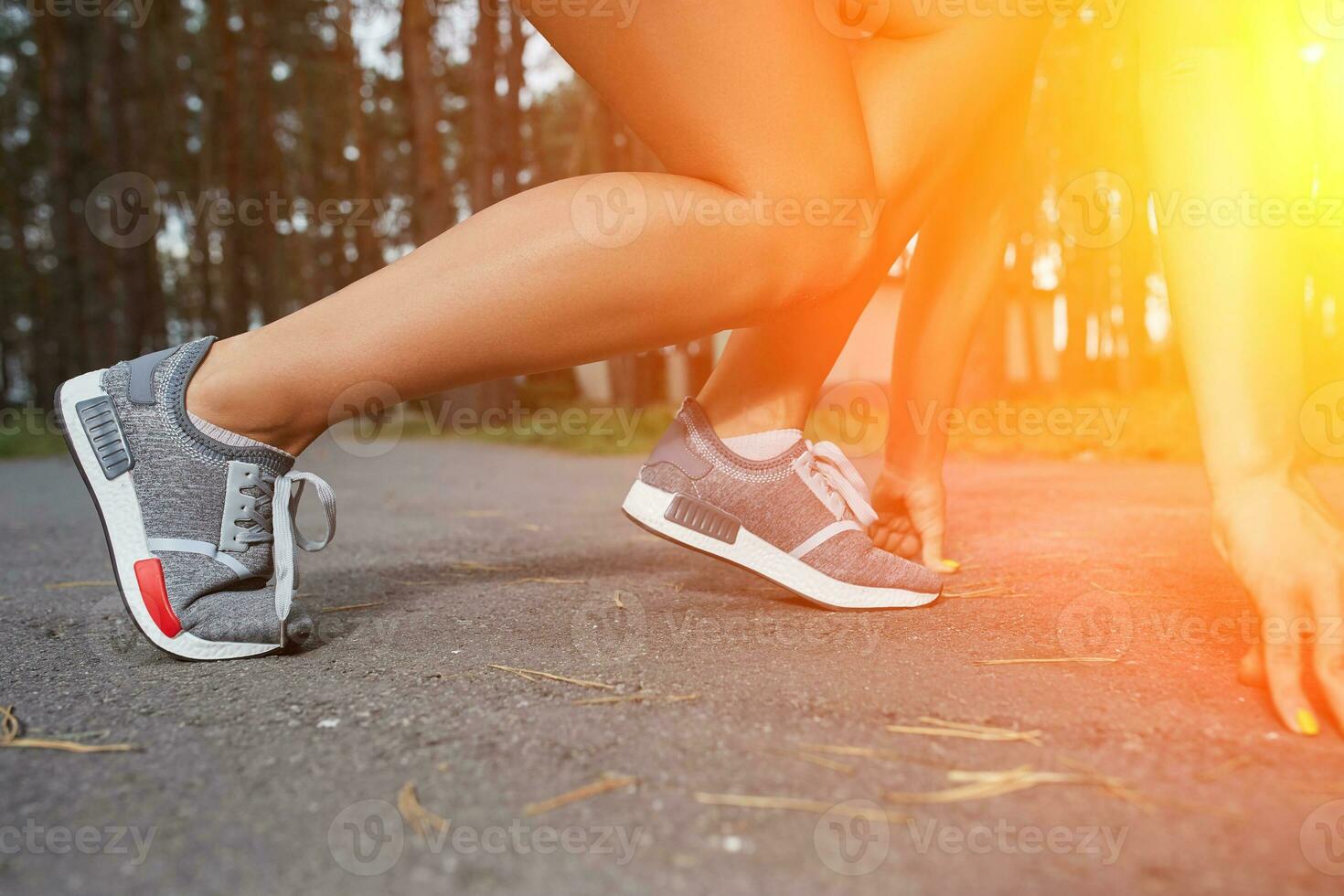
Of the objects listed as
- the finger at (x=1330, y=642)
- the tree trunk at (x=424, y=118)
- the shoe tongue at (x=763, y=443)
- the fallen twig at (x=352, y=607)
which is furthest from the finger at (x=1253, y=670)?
the tree trunk at (x=424, y=118)

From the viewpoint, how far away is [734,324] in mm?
1301

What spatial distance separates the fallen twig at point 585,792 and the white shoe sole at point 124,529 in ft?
2.16

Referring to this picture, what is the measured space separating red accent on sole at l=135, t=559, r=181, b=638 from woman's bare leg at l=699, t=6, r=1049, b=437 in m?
0.81

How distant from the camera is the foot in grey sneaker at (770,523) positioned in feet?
4.69

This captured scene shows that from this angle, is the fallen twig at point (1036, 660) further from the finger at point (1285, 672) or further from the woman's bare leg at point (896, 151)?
the woman's bare leg at point (896, 151)

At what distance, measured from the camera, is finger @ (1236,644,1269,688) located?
3.40 feet

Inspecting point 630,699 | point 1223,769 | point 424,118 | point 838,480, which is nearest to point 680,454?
point 838,480

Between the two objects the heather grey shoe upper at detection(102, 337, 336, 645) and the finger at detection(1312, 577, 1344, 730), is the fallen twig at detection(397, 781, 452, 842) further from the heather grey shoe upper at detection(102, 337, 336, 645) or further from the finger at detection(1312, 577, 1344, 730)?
the finger at detection(1312, 577, 1344, 730)

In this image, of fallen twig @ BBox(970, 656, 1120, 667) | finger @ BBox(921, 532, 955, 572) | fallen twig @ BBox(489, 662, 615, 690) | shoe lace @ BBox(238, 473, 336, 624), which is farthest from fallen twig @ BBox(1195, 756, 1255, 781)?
shoe lace @ BBox(238, 473, 336, 624)

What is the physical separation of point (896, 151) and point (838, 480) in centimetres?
52

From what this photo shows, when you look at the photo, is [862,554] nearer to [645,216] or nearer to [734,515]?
[734,515]

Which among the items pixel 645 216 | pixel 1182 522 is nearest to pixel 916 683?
pixel 645 216

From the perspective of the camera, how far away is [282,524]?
1300 millimetres

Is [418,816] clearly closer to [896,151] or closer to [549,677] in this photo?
[549,677]
